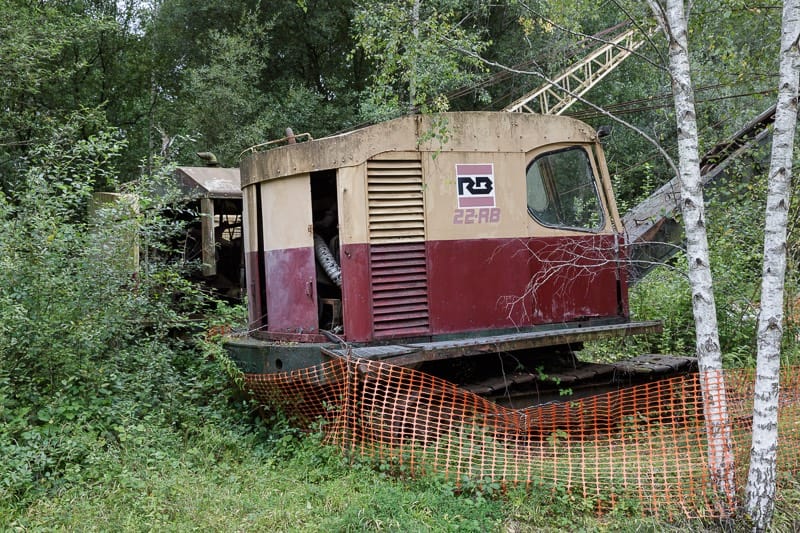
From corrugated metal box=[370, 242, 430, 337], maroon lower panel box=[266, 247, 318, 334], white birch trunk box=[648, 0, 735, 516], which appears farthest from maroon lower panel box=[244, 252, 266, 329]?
white birch trunk box=[648, 0, 735, 516]

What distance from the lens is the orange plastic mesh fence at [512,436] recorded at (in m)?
4.79

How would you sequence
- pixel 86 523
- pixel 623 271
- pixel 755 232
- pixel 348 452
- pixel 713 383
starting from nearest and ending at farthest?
1. pixel 86 523
2. pixel 713 383
3. pixel 348 452
4. pixel 623 271
5. pixel 755 232

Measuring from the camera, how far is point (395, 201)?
231 inches

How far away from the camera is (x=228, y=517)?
4266 millimetres

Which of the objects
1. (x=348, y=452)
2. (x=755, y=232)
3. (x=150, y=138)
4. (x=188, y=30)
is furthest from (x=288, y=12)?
(x=348, y=452)

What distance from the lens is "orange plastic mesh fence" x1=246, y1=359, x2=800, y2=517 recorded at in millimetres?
4793

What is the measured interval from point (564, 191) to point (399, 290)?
1.99 meters

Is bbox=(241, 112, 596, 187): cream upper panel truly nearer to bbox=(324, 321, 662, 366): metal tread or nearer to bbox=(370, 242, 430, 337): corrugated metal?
bbox=(370, 242, 430, 337): corrugated metal

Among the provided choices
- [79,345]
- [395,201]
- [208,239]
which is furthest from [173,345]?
[395,201]

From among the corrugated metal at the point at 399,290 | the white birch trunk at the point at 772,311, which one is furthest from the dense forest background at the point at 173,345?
the corrugated metal at the point at 399,290

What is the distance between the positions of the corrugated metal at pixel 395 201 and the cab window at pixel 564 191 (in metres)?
1.12

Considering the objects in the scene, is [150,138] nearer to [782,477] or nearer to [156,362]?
[156,362]

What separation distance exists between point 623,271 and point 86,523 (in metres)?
5.15

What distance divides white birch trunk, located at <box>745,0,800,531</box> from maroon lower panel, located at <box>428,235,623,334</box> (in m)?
1.52
